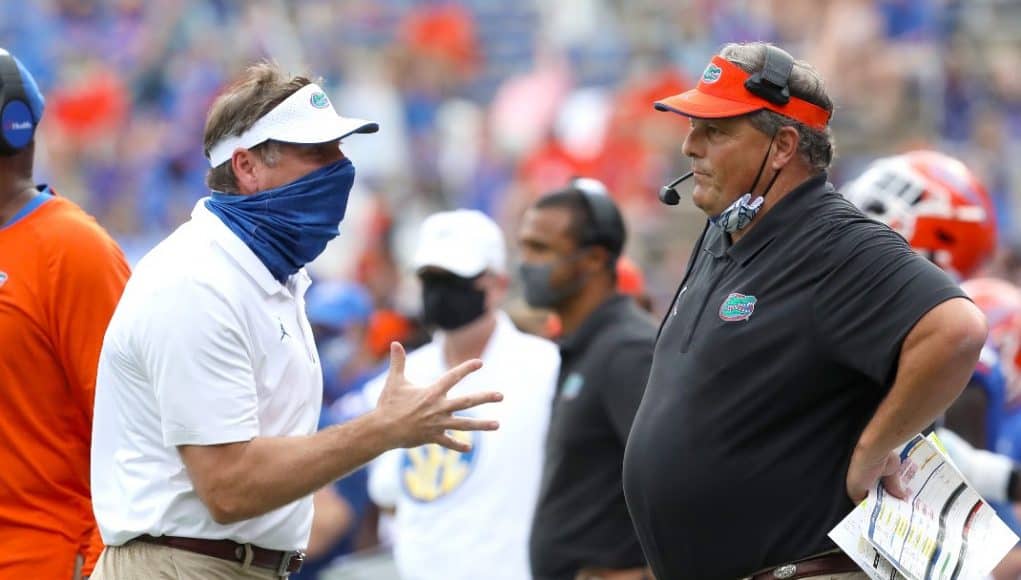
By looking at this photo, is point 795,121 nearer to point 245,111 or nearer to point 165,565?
point 245,111

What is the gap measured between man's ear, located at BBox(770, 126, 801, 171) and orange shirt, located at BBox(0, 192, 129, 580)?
1.87 m

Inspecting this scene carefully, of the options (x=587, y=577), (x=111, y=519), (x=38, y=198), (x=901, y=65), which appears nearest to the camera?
(x=111, y=519)

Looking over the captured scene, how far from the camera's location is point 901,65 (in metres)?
14.8

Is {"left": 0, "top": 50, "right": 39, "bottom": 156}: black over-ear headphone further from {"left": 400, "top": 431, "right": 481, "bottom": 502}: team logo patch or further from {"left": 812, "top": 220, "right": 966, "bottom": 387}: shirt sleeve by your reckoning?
{"left": 812, "top": 220, "right": 966, "bottom": 387}: shirt sleeve

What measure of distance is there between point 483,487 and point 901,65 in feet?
32.4

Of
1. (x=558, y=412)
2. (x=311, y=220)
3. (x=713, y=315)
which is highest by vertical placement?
(x=311, y=220)

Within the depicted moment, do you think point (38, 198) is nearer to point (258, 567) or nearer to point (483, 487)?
point (258, 567)

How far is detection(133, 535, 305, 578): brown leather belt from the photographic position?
4023 millimetres

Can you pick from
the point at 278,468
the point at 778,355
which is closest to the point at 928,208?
the point at 778,355

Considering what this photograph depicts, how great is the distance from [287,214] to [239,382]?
490 millimetres

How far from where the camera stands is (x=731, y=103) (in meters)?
4.22

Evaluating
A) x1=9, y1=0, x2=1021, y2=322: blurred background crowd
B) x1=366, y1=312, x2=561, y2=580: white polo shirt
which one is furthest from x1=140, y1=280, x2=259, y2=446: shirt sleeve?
x1=9, y1=0, x2=1021, y2=322: blurred background crowd

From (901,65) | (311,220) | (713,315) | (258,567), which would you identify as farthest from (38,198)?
(901,65)

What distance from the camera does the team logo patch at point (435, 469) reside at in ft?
20.2
